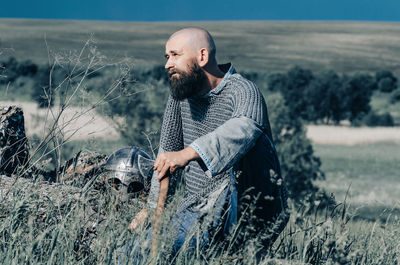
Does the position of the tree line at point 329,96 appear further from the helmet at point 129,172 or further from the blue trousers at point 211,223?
the blue trousers at point 211,223

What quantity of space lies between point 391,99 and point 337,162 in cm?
3272

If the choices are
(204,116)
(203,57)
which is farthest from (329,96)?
(203,57)

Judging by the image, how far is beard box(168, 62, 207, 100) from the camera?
427 cm

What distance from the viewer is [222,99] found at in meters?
4.42

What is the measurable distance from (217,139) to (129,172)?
Answer: 7.74ft

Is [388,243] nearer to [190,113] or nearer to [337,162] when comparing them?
[190,113]

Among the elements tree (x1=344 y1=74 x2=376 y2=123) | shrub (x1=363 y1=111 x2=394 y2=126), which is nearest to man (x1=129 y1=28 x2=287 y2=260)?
shrub (x1=363 y1=111 x2=394 y2=126)

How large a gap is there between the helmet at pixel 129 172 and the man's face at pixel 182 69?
61.9 inches

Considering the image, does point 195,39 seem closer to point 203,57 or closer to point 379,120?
point 203,57

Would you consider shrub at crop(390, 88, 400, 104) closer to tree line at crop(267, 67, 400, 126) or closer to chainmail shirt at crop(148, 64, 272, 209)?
tree line at crop(267, 67, 400, 126)

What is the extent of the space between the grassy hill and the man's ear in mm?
76348

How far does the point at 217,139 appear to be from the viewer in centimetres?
359

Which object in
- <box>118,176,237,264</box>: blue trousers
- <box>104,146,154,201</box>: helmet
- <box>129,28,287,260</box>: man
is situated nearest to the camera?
<box>129,28,287,260</box>: man

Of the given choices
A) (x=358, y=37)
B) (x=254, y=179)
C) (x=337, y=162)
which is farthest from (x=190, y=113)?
(x=358, y=37)
